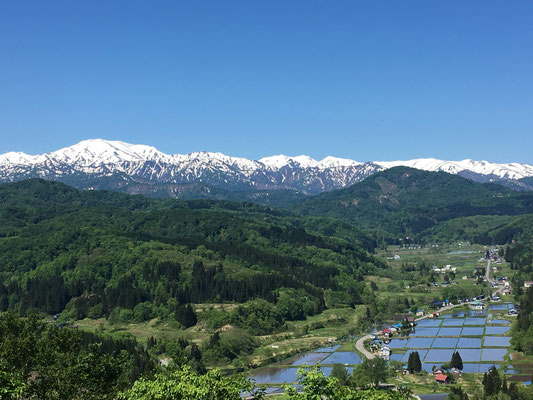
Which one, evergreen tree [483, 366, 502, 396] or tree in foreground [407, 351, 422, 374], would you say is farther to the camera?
tree in foreground [407, 351, 422, 374]

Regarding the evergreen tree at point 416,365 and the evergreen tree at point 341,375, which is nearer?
the evergreen tree at point 341,375

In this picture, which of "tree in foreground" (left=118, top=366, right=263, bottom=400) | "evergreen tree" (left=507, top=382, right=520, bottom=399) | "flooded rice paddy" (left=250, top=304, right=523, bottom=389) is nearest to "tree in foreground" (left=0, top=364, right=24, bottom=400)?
"tree in foreground" (left=118, top=366, right=263, bottom=400)

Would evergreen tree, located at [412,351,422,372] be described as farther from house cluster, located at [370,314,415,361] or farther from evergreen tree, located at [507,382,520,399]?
evergreen tree, located at [507,382,520,399]

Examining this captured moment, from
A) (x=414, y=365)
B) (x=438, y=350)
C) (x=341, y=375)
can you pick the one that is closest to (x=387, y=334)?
(x=438, y=350)

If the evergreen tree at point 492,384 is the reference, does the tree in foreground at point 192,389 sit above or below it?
above

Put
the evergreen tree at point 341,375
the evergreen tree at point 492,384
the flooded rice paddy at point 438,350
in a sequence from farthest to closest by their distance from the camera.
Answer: the flooded rice paddy at point 438,350 < the evergreen tree at point 341,375 < the evergreen tree at point 492,384

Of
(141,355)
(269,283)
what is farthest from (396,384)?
(269,283)

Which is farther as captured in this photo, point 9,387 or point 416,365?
point 416,365

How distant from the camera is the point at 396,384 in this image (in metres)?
105

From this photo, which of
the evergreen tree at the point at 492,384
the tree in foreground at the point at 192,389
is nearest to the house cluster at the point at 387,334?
the evergreen tree at the point at 492,384

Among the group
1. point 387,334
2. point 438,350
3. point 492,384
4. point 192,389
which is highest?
point 192,389

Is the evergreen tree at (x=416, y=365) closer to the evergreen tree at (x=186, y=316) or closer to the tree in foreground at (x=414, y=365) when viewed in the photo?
the tree in foreground at (x=414, y=365)

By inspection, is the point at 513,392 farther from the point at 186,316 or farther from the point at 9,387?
the point at 186,316

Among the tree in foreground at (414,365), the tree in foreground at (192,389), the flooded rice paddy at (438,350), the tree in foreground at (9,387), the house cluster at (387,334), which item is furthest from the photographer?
the house cluster at (387,334)
